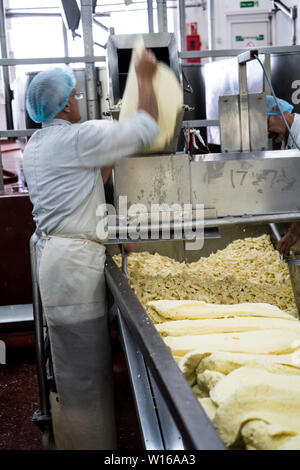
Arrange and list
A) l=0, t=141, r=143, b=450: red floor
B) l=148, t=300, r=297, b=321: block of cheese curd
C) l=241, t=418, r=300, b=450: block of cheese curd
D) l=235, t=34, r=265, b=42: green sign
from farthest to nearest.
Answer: l=235, t=34, r=265, b=42: green sign, l=0, t=141, r=143, b=450: red floor, l=148, t=300, r=297, b=321: block of cheese curd, l=241, t=418, r=300, b=450: block of cheese curd

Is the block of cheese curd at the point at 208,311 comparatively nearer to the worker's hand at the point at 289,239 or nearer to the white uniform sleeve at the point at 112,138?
the white uniform sleeve at the point at 112,138

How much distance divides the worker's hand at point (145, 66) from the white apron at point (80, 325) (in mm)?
436

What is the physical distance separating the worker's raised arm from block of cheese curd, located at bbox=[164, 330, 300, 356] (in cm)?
80

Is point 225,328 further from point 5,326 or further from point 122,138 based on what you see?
point 5,326

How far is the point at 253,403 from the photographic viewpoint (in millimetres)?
920

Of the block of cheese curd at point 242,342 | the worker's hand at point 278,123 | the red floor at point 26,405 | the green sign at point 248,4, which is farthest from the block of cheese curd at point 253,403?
the green sign at point 248,4

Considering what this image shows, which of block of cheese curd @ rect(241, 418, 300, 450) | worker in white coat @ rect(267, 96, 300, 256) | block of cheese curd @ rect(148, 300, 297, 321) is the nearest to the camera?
block of cheese curd @ rect(241, 418, 300, 450)

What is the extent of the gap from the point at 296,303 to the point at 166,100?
856 mm

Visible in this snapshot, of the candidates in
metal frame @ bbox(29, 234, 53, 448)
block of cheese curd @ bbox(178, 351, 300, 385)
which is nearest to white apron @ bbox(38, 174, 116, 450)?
metal frame @ bbox(29, 234, 53, 448)

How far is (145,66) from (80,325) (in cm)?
93

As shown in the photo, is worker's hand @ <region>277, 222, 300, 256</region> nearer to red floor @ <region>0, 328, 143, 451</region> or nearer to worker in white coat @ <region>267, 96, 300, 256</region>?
worker in white coat @ <region>267, 96, 300, 256</region>

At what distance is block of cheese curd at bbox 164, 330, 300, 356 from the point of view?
4.02 feet

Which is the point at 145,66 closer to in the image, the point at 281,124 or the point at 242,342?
the point at 242,342

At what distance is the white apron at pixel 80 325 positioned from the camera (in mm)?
1978
